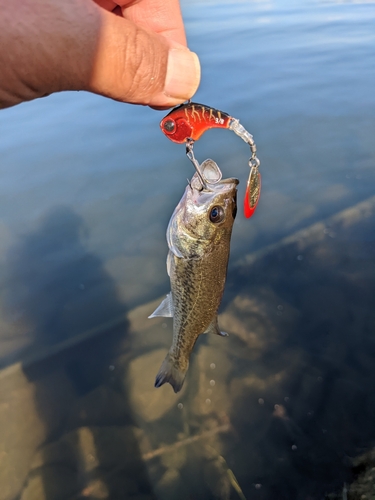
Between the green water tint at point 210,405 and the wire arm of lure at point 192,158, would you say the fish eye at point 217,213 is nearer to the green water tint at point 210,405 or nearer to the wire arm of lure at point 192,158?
the wire arm of lure at point 192,158

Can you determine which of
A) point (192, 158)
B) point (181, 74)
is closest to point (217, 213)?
point (192, 158)

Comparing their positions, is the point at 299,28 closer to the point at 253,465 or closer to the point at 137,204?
the point at 137,204

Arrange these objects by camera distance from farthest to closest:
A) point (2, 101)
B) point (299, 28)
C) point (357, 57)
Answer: point (299, 28) → point (357, 57) → point (2, 101)

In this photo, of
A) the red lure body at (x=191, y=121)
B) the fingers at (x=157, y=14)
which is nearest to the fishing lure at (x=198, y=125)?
the red lure body at (x=191, y=121)

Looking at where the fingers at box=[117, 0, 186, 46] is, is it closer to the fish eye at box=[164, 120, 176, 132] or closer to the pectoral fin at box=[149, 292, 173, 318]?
the fish eye at box=[164, 120, 176, 132]

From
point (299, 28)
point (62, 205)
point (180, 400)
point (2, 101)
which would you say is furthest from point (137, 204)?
point (299, 28)

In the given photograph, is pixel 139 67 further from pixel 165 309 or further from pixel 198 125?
pixel 165 309
